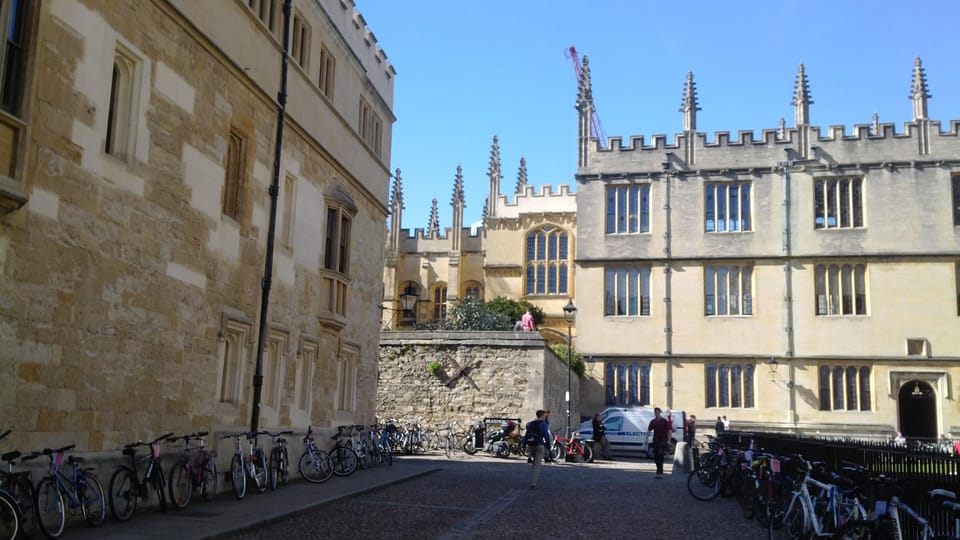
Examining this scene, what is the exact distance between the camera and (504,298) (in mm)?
50781

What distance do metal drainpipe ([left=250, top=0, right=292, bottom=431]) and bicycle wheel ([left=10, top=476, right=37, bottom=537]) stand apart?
5.95 m

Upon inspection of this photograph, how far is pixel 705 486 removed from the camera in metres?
16.4

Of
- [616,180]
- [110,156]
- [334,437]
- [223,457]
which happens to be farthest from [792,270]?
[110,156]

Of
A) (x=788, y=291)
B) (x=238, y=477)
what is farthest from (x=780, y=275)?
(x=238, y=477)

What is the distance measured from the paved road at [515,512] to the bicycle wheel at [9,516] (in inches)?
96.0

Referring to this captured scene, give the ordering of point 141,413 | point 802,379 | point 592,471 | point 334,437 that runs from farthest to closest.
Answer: point 802,379 → point 592,471 → point 334,437 → point 141,413

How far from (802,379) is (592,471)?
1814cm

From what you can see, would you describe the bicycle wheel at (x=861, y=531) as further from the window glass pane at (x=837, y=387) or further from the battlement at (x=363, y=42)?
the window glass pane at (x=837, y=387)

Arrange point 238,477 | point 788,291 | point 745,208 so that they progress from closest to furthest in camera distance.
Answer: point 238,477, point 788,291, point 745,208

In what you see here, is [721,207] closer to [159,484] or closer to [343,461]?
[343,461]

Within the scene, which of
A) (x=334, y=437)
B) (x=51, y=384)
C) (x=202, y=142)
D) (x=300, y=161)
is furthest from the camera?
(x=334, y=437)

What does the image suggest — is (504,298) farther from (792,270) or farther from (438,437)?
(438,437)

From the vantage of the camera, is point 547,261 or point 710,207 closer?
point 710,207

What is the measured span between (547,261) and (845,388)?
2157 cm
